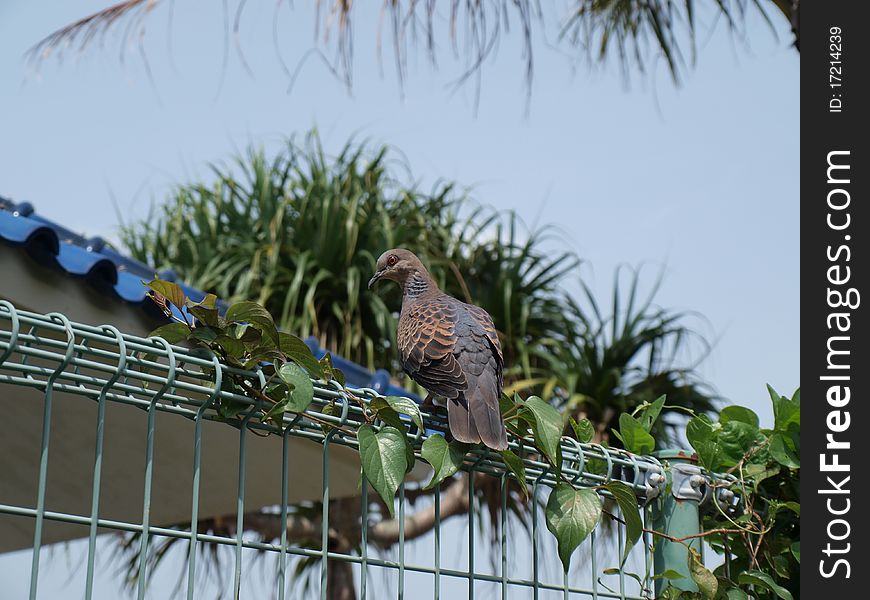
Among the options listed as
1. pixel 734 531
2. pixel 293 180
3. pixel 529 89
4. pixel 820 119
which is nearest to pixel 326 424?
pixel 734 531

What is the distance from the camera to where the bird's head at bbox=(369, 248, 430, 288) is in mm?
2943

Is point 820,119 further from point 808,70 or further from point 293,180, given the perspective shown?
point 293,180

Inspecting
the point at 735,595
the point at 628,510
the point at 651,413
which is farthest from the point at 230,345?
the point at 735,595

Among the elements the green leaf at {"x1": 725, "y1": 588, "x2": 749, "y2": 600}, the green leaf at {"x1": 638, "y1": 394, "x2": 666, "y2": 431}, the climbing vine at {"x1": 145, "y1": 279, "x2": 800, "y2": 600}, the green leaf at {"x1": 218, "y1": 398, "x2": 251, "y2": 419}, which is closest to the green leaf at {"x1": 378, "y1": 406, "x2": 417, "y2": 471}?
the climbing vine at {"x1": 145, "y1": 279, "x2": 800, "y2": 600}

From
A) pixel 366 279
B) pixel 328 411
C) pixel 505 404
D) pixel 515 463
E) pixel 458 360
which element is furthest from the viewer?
pixel 366 279

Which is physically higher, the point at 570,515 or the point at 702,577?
the point at 570,515

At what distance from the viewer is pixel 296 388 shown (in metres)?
1.44

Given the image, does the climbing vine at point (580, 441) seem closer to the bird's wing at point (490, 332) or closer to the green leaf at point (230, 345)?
the green leaf at point (230, 345)

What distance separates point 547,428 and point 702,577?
0.43 meters

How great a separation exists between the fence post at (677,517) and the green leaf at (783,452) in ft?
0.47

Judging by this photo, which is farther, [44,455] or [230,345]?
[230,345]

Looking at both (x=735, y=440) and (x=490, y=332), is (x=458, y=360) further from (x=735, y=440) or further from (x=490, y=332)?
(x=735, y=440)

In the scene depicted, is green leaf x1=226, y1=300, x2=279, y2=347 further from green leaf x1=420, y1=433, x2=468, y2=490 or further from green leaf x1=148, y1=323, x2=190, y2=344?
green leaf x1=420, y1=433, x2=468, y2=490

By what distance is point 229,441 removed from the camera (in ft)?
10.7
